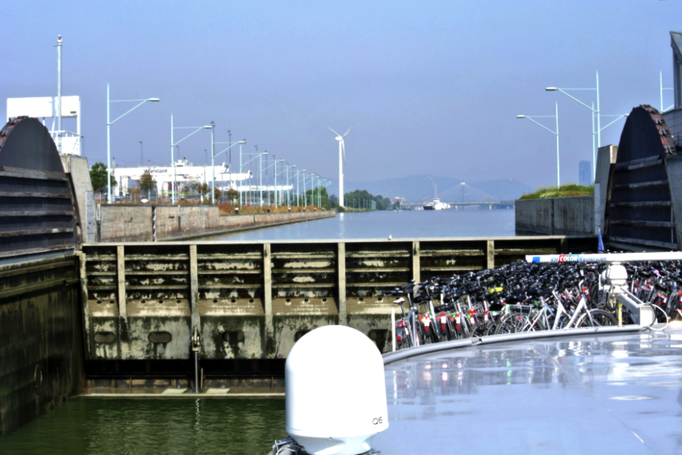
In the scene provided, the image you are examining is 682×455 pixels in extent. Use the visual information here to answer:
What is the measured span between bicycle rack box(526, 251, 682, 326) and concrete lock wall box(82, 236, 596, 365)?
24.6 ft

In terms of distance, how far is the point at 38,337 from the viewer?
44.8 ft

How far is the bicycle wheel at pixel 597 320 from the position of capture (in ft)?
29.3

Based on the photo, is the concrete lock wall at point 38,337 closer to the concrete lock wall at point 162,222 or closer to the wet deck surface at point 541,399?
the concrete lock wall at point 162,222

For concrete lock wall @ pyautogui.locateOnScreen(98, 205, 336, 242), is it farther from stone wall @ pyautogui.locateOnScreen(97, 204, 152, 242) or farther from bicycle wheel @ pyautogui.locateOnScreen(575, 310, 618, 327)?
bicycle wheel @ pyautogui.locateOnScreen(575, 310, 618, 327)

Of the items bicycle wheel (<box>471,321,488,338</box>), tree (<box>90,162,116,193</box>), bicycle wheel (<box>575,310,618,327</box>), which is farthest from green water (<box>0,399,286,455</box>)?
tree (<box>90,162,116,193</box>)

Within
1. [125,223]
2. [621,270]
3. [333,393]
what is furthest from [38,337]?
[125,223]

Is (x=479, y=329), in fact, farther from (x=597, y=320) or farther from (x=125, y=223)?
(x=125, y=223)

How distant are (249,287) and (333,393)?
13.7m

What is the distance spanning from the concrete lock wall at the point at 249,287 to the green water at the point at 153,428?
Answer: 1.28m

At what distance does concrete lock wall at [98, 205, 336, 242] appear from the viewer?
105ft

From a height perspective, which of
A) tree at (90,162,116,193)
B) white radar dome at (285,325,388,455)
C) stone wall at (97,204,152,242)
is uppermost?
tree at (90,162,116,193)

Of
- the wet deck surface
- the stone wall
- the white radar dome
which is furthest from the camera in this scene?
the stone wall

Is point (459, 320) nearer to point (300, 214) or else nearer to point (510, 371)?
point (510, 371)

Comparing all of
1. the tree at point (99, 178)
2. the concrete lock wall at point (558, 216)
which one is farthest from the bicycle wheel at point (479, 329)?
the tree at point (99, 178)
